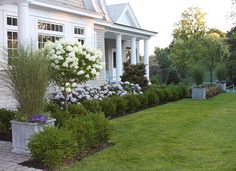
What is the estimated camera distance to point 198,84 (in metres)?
16.8

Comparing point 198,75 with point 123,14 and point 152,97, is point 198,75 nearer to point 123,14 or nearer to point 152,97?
point 152,97

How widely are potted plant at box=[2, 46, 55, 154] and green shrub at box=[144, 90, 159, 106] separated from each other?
709cm

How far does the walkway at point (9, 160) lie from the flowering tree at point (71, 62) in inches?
73.3

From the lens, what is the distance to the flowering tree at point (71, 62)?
23.2 ft

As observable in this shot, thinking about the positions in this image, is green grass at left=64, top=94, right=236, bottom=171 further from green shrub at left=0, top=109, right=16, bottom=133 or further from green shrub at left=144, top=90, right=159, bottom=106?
green shrub at left=144, top=90, right=159, bottom=106

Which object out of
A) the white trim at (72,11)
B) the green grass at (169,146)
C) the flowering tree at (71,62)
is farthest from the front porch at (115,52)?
the flowering tree at (71,62)

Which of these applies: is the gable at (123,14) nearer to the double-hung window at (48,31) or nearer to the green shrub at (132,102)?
the double-hung window at (48,31)

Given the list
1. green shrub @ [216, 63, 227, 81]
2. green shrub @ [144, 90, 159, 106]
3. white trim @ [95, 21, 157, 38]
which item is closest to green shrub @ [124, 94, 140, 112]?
green shrub @ [144, 90, 159, 106]

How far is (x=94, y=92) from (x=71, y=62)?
383 cm

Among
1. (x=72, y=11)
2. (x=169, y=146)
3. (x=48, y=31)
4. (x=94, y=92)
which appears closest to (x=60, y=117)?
(x=169, y=146)

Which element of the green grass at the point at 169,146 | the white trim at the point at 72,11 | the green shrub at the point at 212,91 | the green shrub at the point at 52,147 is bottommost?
the green grass at the point at 169,146

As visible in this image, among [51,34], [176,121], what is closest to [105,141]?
[176,121]

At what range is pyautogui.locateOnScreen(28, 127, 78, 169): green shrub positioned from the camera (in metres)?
5.09

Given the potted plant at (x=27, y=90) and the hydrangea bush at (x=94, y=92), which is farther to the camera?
the hydrangea bush at (x=94, y=92)
